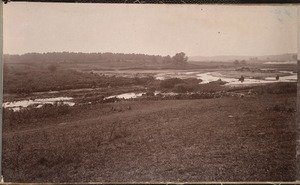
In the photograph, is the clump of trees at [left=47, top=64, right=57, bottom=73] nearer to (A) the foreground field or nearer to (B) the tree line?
(B) the tree line

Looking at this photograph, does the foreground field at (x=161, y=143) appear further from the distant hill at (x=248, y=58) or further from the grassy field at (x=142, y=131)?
the distant hill at (x=248, y=58)

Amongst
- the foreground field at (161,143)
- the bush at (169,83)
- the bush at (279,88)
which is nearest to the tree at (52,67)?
the foreground field at (161,143)

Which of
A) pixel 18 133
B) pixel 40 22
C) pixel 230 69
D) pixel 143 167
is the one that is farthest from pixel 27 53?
pixel 230 69

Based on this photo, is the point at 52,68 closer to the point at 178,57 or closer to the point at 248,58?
the point at 178,57

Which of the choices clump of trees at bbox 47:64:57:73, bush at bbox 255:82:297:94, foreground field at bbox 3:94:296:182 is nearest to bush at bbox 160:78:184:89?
foreground field at bbox 3:94:296:182

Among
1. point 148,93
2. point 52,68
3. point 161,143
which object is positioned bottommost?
point 161,143

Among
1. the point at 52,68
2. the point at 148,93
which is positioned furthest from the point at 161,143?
the point at 52,68

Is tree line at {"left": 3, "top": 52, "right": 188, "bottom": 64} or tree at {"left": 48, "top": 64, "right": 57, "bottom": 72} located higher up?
tree line at {"left": 3, "top": 52, "right": 188, "bottom": 64}

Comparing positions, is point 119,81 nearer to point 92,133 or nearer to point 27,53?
point 92,133

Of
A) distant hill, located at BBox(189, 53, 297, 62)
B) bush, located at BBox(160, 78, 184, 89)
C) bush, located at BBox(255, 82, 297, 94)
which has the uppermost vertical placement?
distant hill, located at BBox(189, 53, 297, 62)
